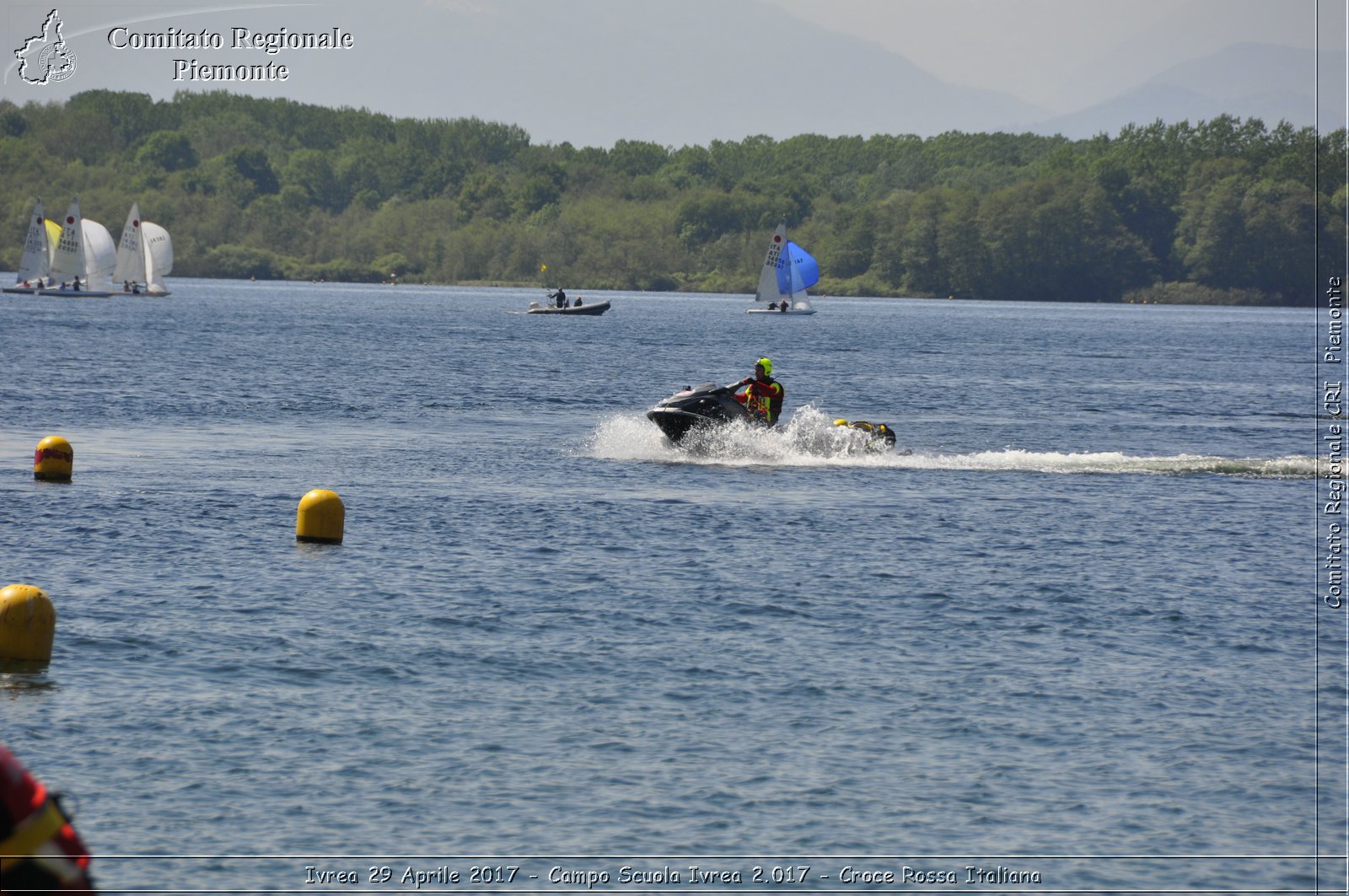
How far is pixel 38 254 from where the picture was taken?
404 ft

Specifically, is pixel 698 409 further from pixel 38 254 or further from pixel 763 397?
pixel 38 254

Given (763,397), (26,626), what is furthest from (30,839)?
(763,397)

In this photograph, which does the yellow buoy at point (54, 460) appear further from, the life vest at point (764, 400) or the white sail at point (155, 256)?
the white sail at point (155, 256)

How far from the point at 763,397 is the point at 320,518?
40.2 ft

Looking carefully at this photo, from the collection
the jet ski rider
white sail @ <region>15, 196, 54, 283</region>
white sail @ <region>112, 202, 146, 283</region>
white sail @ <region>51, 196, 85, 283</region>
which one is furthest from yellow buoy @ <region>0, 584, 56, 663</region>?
white sail @ <region>112, 202, 146, 283</region>

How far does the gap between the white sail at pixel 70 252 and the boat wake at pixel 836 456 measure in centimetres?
8756

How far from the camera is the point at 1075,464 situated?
3697cm

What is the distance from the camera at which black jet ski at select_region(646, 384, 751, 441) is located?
34.7 metres

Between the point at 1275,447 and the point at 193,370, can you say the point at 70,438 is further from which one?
the point at 1275,447

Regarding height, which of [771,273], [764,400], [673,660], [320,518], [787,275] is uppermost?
[771,273]

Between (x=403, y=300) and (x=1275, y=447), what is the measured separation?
14121 cm

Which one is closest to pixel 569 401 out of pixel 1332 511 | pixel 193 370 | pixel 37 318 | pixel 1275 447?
pixel 193 370

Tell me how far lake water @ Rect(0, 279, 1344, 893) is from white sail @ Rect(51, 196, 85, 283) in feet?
252

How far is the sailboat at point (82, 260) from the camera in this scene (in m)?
118
